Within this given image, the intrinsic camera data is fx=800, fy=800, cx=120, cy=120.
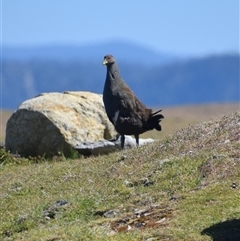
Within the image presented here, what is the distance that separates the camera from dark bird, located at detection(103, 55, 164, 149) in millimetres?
20094

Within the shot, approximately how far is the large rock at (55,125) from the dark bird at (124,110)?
2363 millimetres

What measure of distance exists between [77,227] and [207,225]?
2.04 m

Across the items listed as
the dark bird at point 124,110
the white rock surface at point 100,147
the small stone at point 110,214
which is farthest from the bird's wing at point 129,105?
the small stone at point 110,214

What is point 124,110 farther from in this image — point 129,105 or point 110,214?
point 110,214

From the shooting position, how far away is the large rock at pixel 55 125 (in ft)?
73.4

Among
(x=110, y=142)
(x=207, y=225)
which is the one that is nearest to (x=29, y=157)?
(x=110, y=142)

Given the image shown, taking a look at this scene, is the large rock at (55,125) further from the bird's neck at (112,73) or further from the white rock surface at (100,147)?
the bird's neck at (112,73)

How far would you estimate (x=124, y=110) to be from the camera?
2012cm

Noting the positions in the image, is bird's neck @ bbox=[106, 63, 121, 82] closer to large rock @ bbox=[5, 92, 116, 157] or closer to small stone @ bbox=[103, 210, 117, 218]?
large rock @ bbox=[5, 92, 116, 157]

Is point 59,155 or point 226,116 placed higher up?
point 226,116

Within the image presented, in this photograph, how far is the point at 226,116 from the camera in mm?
17453

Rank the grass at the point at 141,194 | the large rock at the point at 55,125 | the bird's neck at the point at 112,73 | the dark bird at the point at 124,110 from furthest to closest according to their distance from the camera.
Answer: the large rock at the point at 55,125, the bird's neck at the point at 112,73, the dark bird at the point at 124,110, the grass at the point at 141,194

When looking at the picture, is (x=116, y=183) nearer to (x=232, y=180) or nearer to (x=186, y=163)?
(x=186, y=163)

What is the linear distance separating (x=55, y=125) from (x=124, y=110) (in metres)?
3.01
